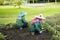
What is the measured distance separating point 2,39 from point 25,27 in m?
2.34

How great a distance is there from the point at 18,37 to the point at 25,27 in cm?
186

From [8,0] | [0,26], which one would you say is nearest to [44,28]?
[0,26]

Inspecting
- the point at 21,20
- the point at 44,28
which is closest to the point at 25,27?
the point at 21,20

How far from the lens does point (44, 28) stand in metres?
8.46

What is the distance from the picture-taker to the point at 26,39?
6926 millimetres

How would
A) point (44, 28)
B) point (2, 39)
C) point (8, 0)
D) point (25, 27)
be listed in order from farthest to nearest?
1. point (8, 0)
2. point (25, 27)
3. point (44, 28)
4. point (2, 39)

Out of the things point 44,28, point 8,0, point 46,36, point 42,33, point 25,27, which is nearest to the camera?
point 46,36

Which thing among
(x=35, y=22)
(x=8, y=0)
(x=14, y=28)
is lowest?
(x=8, y=0)

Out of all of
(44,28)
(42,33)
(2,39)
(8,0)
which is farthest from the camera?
(8,0)

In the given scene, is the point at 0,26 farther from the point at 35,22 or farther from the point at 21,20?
the point at 35,22

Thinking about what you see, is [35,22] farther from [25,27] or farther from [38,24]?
[25,27]

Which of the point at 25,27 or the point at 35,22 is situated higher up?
the point at 35,22

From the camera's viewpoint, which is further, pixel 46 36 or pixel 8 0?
pixel 8 0

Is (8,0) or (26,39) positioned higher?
(26,39)
